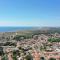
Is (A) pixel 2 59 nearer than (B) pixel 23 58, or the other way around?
(A) pixel 2 59

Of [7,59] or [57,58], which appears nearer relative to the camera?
[7,59]

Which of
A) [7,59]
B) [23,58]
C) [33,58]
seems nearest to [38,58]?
[33,58]

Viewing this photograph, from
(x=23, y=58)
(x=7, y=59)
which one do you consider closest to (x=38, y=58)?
(x=23, y=58)

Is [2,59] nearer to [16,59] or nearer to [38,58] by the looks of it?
[16,59]

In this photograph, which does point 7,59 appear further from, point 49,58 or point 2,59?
point 49,58

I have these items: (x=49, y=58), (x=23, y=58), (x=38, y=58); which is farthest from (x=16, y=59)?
(x=49, y=58)

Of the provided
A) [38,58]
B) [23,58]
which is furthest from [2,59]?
[38,58]

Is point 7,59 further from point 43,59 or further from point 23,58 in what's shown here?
point 43,59
